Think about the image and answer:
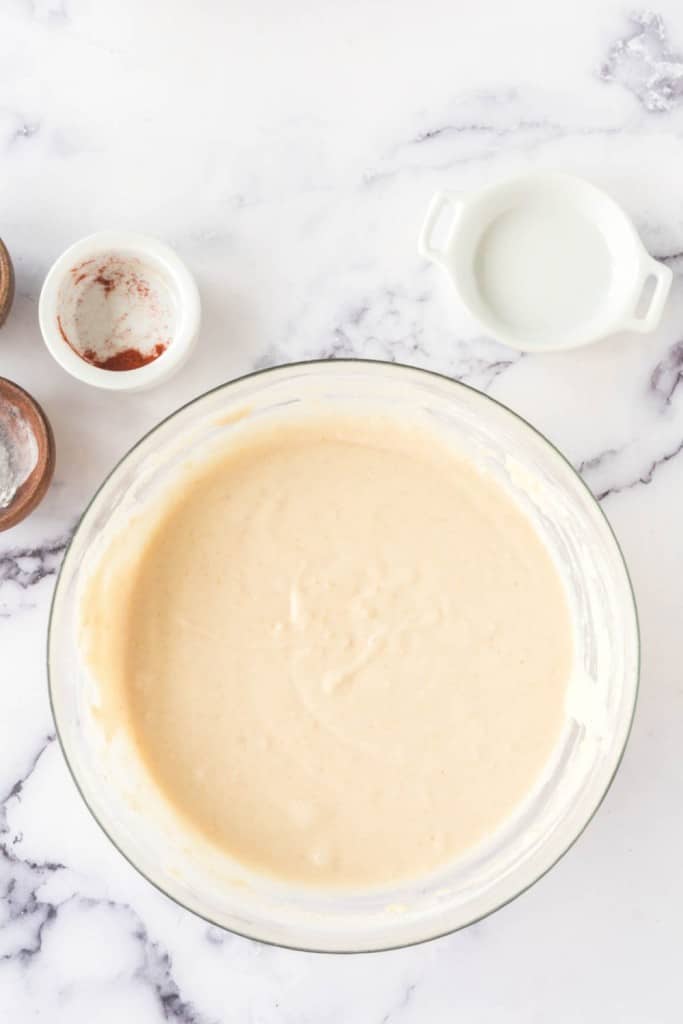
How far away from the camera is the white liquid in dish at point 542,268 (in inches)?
74.0

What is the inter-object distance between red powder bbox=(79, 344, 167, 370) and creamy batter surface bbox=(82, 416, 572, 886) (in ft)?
0.64

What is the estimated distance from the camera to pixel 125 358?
73.6 inches

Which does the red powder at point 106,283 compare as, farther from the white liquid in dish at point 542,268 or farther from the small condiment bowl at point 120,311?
the white liquid in dish at point 542,268

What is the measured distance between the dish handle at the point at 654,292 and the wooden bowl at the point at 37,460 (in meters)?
0.76

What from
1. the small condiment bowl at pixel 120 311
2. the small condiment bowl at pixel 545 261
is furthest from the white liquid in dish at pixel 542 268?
the small condiment bowl at pixel 120 311

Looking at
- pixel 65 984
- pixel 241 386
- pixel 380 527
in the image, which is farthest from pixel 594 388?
pixel 65 984

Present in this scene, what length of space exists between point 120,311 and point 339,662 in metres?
0.54

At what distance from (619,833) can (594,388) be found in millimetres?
589

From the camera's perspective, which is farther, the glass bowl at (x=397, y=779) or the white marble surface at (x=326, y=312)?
the white marble surface at (x=326, y=312)

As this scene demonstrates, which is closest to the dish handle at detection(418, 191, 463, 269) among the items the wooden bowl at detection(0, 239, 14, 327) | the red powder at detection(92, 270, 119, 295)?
the red powder at detection(92, 270, 119, 295)

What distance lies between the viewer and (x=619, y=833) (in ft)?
6.17

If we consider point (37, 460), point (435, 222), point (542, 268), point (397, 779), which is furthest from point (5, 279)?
point (397, 779)

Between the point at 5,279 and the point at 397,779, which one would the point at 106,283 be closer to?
the point at 5,279

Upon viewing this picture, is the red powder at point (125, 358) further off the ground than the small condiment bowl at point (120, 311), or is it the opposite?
the small condiment bowl at point (120, 311)
